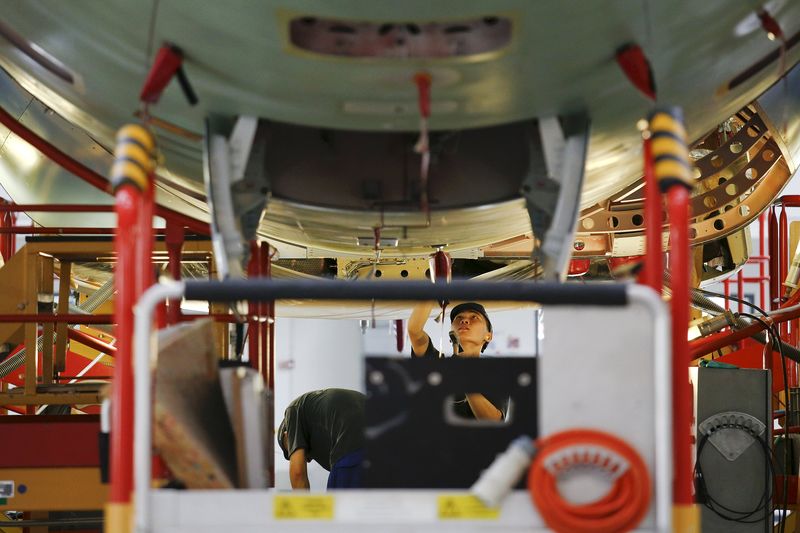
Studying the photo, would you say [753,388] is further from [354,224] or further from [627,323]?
[627,323]

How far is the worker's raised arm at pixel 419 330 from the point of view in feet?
16.4

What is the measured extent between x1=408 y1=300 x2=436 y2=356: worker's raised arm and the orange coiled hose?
3209 mm

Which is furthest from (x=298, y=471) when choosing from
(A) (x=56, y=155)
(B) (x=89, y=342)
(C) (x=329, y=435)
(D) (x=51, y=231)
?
(B) (x=89, y=342)

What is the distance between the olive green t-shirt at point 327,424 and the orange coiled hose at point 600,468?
11.4 ft

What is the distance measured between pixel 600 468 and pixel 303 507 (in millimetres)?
561

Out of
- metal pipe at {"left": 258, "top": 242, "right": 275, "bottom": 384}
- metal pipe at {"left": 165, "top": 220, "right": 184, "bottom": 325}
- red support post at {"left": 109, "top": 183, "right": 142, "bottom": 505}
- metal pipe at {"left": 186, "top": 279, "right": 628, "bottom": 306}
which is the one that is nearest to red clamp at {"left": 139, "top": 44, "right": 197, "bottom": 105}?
red support post at {"left": 109, "top": 183, "right": 142, "bottom": 505}

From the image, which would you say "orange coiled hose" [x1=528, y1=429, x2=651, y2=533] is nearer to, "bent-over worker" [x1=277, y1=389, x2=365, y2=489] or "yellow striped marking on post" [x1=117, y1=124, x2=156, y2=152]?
"yellow striped marking on post" [x1=117, y1=124, x2=156, y2=152]

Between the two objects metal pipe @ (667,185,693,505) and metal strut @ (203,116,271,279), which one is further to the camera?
metal strut @ (203,116,271,279)

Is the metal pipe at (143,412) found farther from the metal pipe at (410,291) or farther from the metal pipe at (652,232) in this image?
the metal pipe at (652,232)

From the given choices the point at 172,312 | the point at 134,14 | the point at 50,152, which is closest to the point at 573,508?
the point at 134,14

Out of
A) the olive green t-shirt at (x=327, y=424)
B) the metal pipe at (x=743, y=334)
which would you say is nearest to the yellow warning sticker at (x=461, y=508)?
the olive green t-shirt at (x=327, y=424)

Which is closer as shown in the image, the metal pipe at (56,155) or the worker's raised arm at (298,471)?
the metal pipe at (56,155)

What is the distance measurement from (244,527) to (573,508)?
2.01 ft

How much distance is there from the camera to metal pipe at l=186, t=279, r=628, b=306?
1783 millimetres
